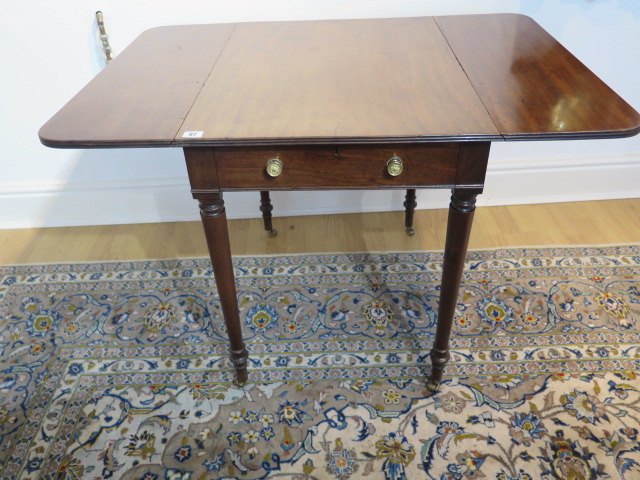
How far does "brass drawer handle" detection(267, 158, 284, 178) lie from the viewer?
1194mm

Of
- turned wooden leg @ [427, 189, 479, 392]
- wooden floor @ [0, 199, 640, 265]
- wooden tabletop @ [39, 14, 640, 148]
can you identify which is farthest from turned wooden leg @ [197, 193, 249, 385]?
wooden floor @ [0, 199, 640, 265]

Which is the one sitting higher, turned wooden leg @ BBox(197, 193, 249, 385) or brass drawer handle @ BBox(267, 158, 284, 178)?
brass drawer handle @ BBox(267, 158, 284, 178)

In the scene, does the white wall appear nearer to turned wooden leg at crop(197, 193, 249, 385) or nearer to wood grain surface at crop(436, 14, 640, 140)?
wood grain surface at crop(436, 14, 640, 140)

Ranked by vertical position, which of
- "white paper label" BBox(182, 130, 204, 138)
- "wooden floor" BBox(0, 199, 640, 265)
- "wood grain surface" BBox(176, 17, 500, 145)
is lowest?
"wooden floor" BBox(0, 199, 640, 265)

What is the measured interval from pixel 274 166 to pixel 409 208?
113cm

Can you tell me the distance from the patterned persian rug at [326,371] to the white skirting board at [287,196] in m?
0.33

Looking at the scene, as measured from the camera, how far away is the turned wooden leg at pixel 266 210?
7.17 feet

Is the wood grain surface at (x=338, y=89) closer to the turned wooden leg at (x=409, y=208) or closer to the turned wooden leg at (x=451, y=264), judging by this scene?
the turned wooden leg at (x=451, y=264)

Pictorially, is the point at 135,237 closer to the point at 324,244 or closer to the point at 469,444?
the point at 324,244

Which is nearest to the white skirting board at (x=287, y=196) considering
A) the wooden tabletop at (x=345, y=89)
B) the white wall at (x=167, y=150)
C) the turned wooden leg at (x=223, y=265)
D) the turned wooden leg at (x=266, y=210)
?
the white wall at (x=167, y=150)

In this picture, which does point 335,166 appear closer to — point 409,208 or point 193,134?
point 193,134

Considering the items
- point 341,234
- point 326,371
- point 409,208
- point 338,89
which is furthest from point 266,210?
point 338,89

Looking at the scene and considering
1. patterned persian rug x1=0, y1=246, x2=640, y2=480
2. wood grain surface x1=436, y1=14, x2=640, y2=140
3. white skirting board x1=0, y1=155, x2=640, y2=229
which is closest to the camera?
wood grain surface x1=436, y1=14, x2=640, y2=140

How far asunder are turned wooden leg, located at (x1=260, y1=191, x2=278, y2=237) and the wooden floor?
1.3 inches
